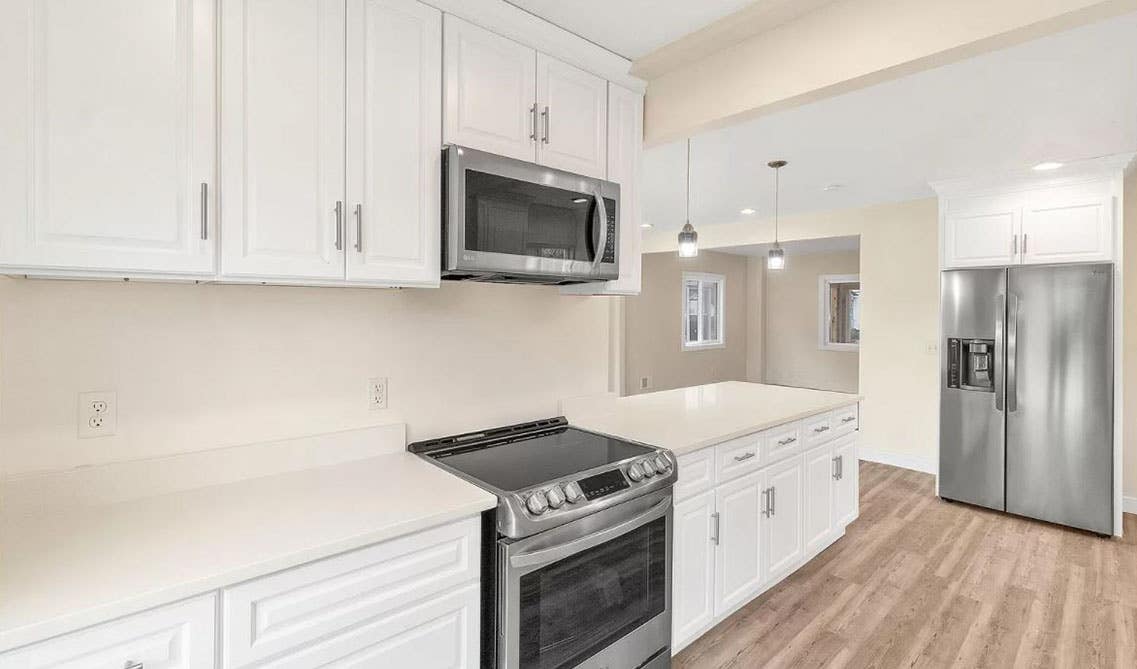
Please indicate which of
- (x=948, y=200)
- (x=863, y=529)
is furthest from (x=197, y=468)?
(x=948, y=200)

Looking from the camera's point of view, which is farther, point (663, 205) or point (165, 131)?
point (663, 205)

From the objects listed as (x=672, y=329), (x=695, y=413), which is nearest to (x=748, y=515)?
(x=695, y=413)

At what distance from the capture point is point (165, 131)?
1.32 m

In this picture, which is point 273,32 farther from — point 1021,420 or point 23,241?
point 1021,420

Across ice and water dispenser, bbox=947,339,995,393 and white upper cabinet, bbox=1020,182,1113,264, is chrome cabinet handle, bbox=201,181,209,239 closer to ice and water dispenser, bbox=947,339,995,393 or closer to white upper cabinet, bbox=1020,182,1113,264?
ice and water dispenser, bbox=947,339,995,393

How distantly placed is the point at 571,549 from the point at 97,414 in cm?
137

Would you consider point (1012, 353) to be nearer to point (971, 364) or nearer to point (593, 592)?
point (971, 364)

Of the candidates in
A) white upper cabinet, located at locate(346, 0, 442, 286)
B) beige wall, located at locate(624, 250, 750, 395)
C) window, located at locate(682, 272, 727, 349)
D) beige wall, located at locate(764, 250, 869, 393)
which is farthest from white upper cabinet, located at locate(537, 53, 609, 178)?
beige wall, located at locate(764, 250, 869, 393)

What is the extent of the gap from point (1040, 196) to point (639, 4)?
3.46m

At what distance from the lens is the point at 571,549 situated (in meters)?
1.65

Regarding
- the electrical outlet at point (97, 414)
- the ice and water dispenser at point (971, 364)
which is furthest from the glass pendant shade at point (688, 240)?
the electrical outlet at point (97, 414)

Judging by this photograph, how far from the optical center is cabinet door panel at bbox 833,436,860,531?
3.19 meters

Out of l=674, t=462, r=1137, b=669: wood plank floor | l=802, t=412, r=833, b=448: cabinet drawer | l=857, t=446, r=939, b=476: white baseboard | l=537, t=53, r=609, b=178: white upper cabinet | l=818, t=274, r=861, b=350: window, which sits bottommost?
l=674, t=462, r=1137, b=669: wood plank floor

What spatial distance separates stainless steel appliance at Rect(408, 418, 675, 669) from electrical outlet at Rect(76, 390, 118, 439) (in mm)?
869
